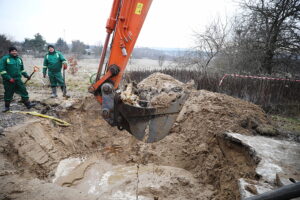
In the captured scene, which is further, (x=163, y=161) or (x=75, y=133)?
(x=75, y=133)

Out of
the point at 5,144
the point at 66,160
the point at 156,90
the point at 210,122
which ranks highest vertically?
the point at 156,90

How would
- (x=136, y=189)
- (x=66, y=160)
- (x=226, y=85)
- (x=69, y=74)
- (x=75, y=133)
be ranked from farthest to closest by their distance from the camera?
(x=69, y=74)
(x=226, y=85)
(x=75, y=133)
(x=66, y=160)
(x=136, y=189)

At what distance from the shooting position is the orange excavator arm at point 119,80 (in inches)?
122

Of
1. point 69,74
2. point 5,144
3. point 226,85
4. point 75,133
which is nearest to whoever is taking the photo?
point 5,144

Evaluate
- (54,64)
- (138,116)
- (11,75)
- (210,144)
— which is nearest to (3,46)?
(54,64)

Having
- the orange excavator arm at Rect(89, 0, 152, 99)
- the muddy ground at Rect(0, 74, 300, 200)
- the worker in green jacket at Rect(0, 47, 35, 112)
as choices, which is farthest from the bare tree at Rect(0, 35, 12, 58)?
the orange excavator arm at Rect(89, 0, 152, 99)

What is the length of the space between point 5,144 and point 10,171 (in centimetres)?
71

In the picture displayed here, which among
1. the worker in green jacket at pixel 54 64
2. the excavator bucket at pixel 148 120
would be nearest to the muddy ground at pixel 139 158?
the excavator bucket at pixel 148 120

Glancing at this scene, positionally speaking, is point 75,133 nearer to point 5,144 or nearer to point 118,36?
point 5,144

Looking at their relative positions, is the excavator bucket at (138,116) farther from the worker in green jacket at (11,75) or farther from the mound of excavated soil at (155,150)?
the worker in green jacket at (11,75)

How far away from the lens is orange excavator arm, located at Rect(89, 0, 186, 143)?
10.1ft

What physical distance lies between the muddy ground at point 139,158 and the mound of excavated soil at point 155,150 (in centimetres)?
1

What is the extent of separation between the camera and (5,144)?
3582 millimetres

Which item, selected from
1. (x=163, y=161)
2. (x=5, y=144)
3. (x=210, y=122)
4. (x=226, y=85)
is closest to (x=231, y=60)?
(x=226, y=85)
